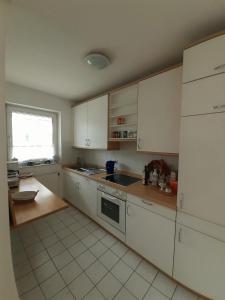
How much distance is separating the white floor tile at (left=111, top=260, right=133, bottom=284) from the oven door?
0.35 metres

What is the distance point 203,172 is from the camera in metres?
1.10

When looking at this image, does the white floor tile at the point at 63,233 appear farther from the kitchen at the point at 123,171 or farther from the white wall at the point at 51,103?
the white wall at the point at 51,103

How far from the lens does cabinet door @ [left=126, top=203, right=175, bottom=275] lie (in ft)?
4.48

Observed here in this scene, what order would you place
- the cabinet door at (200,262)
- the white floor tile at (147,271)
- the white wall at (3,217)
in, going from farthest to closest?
1. the white floor tile at (147,271)
2. the cabinet door at (200,262)
3. the white wall at (3,217)

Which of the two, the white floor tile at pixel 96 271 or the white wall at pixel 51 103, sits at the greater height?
the white wall at pixel 51 103

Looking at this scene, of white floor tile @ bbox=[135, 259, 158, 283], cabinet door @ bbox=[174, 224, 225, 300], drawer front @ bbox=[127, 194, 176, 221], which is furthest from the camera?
white floor tile @ bbox=[135, 259, 158, 283]

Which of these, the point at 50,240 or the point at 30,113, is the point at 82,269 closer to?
the point at 50,240

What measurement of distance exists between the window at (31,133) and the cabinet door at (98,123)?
97 centimetres

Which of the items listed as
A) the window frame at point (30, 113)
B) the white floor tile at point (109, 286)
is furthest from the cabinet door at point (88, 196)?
the window frame at point (30, 113)

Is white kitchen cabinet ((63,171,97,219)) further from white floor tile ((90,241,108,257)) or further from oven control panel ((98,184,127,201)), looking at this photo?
white floor tile ((90,241,108,257))

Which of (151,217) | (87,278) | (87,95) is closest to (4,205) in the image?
(87,278)

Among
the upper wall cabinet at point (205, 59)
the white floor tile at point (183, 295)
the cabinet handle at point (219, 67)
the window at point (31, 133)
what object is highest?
the upper wall cabinet at point (205, 59)

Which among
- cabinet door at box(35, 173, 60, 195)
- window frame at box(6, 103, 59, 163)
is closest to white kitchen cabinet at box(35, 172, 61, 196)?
cabinet door at box(35, 173, 60, 195)

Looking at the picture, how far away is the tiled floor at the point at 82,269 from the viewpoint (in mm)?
1276
